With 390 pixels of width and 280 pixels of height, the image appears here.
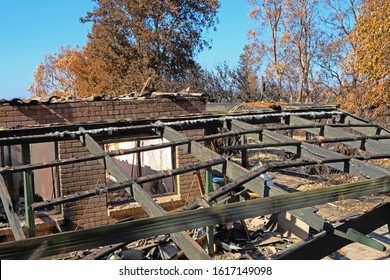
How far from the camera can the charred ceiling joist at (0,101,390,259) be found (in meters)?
2.36

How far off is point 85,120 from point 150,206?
18.7 feet

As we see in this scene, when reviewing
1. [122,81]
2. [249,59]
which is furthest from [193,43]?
[249,59]

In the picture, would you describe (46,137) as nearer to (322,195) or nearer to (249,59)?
(322,195)

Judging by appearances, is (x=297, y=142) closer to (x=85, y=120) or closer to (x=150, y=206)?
(x=150, y=206)

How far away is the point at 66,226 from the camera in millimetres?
8648

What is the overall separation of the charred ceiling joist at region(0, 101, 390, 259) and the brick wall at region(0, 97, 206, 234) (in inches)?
88.5

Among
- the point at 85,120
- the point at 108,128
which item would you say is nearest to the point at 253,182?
the point at 108,128

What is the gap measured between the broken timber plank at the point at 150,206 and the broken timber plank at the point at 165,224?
32cm

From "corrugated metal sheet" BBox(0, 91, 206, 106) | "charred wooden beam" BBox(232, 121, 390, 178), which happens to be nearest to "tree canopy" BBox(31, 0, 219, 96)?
"corrugated metal sheet" BBox(0, 91, 206, 106)

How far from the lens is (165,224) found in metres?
2.46

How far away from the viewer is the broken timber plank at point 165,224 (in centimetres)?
213

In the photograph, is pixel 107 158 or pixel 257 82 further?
pixel 257 82

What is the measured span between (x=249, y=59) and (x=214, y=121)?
2624cm

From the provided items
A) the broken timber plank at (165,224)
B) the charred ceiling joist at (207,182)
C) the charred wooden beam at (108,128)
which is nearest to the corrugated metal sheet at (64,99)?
the charred ceiling joist at (207,182)
